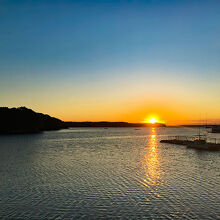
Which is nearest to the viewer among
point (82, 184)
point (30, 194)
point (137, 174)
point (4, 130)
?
point (30, 194)

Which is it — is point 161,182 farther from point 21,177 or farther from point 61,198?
point 21,177

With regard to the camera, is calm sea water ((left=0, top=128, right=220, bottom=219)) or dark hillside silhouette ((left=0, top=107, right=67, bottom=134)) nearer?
calm sea water ((left=0, top=128, right=220, bottom=219))

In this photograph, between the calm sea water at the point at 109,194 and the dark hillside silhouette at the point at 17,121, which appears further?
the dark hillside silhouette at the point at 17,121

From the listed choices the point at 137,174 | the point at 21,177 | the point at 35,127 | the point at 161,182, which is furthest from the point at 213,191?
the point at 35,127

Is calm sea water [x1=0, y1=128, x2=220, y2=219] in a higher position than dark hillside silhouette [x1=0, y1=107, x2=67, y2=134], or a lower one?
lower

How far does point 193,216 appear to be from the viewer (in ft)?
51.2

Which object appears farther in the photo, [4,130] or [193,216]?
[4,130]

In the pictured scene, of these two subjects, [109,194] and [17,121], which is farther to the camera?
[17,121]

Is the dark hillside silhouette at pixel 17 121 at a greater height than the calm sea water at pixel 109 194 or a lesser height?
greater

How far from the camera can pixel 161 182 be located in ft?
82.1

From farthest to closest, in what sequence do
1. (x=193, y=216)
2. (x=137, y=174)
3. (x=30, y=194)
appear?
(x=137, y=174) < (x=30, y=194) < (x=193, y=216)

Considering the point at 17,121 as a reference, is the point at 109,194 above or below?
below

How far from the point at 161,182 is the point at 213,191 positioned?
5610 millimetres

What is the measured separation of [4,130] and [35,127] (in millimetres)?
33363
